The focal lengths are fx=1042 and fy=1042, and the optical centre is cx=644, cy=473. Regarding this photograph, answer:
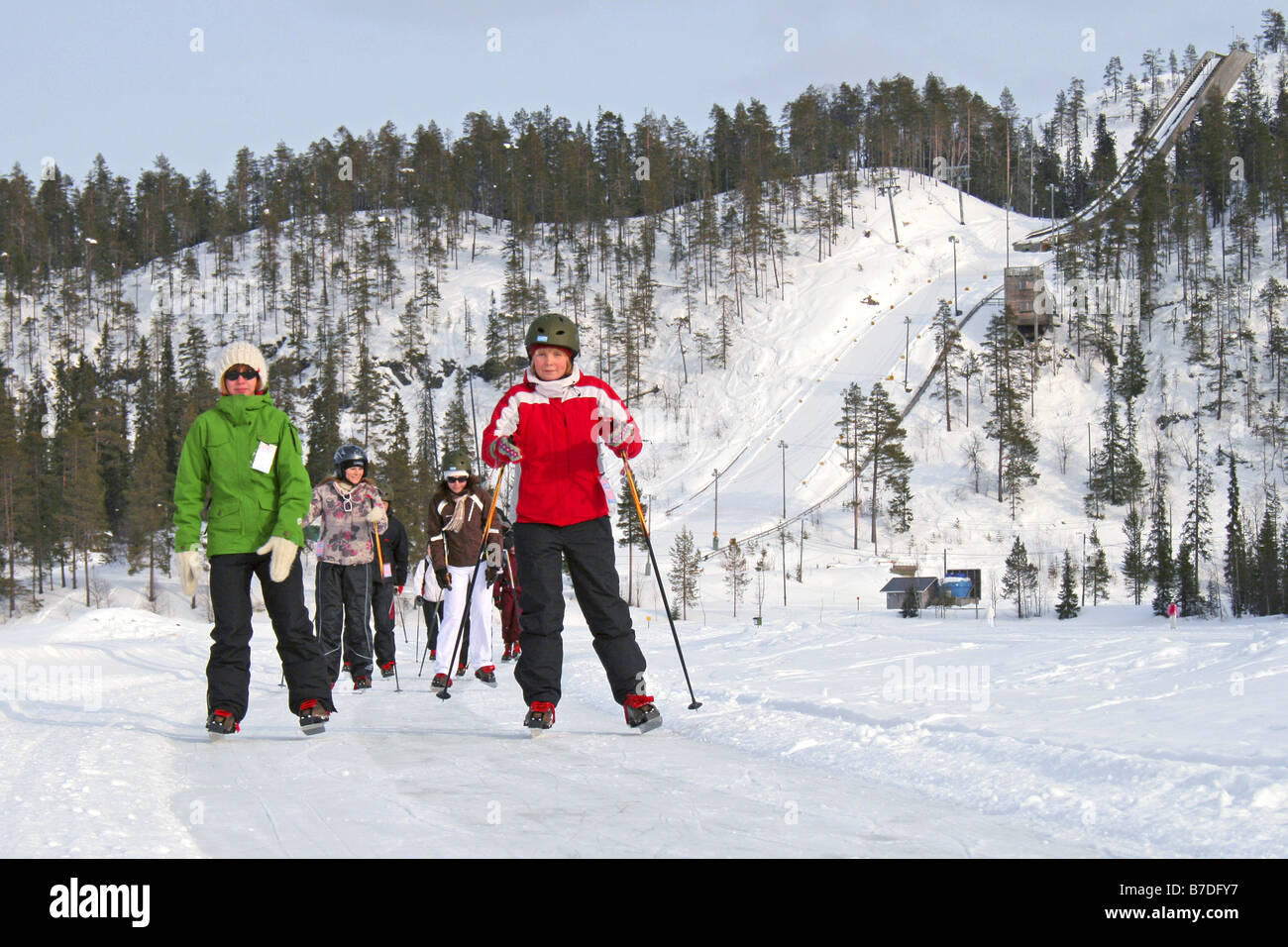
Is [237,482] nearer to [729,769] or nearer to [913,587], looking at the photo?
[729,769]

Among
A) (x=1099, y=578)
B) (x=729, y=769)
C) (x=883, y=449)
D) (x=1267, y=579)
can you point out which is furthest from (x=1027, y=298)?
(x=729, y=769)

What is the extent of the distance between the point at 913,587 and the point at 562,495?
4125 centimetres

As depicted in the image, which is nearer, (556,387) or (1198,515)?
(556,387)

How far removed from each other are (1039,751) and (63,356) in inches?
4371

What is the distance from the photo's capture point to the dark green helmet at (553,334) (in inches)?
237

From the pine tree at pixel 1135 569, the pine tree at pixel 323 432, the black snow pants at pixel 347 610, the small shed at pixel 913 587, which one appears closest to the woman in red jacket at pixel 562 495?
the black snow pants at pixel 347 610

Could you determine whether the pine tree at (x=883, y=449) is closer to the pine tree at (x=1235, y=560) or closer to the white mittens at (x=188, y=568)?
the pine tree at (x=1235, y=560)

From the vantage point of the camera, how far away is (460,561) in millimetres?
10711

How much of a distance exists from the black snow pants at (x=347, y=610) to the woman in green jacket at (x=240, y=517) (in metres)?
3.04

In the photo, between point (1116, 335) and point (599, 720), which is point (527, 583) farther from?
point (1116, 335)

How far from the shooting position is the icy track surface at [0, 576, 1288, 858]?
3754 mm

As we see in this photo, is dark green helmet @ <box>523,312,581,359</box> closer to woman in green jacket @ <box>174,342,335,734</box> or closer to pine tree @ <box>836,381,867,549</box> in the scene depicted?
woman in green jacket @ <box>174,342,335,734</box>

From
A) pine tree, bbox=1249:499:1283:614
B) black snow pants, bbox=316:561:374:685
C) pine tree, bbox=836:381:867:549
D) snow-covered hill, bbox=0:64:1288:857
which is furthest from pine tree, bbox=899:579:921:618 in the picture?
black snow pants, bbox=316:561:374:685

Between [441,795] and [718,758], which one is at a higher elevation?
[441,795]
